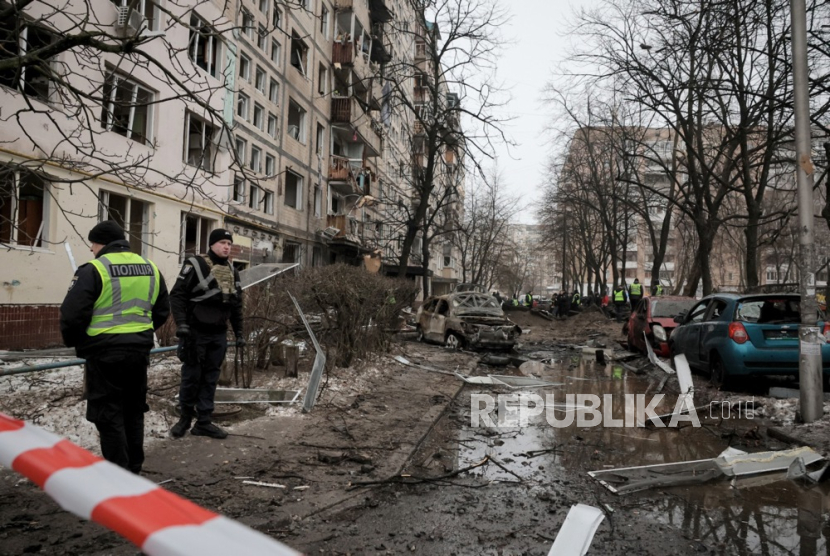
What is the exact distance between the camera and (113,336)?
3.71 m

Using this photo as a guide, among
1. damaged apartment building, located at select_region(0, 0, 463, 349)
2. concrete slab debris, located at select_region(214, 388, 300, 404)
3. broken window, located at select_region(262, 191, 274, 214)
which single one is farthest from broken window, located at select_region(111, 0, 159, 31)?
concrete slab debris, located at select_region(214, 388, 300, 404)

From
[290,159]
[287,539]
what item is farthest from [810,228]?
[290,159]

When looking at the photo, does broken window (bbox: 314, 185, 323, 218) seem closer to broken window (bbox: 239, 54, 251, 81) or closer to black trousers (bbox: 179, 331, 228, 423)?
broken window (bbox: 239, 54, 251, 81)

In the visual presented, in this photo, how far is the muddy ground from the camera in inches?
137

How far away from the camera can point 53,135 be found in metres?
11.9

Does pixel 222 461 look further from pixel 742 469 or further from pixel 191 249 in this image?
pixel 191 249

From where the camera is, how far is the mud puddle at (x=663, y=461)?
3.69 meters

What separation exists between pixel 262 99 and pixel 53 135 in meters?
11.9

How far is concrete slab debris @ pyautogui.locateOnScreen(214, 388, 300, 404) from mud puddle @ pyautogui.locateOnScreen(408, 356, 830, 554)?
6.48 ft

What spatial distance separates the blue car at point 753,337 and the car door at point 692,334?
1.09 feet

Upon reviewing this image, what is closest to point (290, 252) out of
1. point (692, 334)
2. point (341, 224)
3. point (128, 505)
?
point (341, 224)

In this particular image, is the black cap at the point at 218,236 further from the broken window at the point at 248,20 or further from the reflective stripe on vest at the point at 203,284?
the broken window at the point at 248,20

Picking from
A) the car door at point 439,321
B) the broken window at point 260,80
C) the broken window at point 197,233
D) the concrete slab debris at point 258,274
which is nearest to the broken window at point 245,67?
the broken window at point 260,80

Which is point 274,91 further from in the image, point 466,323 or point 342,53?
point 466,323
